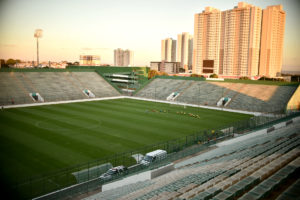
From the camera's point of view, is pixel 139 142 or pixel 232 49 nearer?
pixel 139 142

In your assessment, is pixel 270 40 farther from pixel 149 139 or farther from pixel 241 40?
pixel 149 139

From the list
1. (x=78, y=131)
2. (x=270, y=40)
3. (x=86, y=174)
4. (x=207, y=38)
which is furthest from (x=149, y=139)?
(x=207, y=38)

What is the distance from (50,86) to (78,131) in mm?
36567

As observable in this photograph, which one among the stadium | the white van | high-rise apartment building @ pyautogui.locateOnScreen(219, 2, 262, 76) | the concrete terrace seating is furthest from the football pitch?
high-rise apartment building @ pyautogui.locateOnScreen(219, 2, 262, 76)

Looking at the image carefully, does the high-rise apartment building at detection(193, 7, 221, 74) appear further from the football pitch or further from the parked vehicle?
the parked vehicle

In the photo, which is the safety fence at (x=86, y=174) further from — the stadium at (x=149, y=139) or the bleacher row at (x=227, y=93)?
the bleacher row at (x=227, y=93)

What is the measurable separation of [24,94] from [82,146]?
37682 mm

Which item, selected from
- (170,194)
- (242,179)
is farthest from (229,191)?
(170,194)

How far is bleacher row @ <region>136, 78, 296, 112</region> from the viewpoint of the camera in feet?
173

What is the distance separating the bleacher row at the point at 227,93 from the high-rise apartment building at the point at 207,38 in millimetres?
93816

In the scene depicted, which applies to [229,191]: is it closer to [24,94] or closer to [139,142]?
[139,142]

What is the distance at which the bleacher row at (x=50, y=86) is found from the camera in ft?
184

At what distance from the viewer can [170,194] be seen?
37.2ft

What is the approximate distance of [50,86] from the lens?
64312 millimetres
